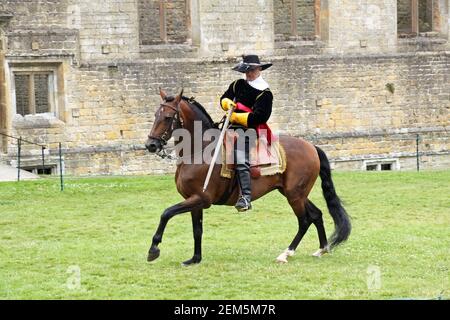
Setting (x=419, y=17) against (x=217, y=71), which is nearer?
(x=217, y=71)

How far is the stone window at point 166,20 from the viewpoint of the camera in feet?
113

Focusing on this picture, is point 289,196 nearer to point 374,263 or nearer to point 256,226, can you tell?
point 374,263

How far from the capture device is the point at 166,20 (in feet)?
115

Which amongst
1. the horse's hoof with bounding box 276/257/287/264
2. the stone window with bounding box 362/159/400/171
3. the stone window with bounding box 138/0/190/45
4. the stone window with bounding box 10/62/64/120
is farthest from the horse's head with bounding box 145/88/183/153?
the stone window with bounding box 362/159/400/171

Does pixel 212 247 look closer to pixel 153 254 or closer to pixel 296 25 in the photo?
pixel 153 254

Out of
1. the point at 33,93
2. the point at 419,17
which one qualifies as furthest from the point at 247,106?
the point at 419,17

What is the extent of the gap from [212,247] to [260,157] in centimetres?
224

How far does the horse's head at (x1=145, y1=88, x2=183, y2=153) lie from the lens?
49.9ft

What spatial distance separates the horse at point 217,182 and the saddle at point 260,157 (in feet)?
0.34

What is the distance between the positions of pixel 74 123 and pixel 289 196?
1581 cm

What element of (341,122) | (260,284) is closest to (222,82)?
(341,122)

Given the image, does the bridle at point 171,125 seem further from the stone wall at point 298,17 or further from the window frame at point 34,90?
the stone wall at point 298,17

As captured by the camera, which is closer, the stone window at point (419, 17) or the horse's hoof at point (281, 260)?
the horse's hoof at point (281, 260)

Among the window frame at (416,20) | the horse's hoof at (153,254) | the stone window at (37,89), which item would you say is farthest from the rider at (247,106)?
the window frame at (416,20)
